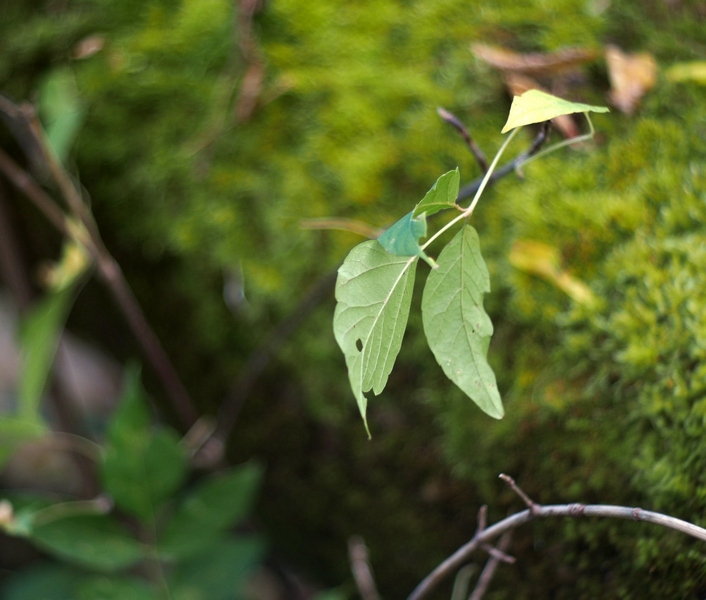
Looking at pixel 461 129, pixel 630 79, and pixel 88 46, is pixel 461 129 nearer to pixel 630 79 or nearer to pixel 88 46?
Result: pixel 630 79

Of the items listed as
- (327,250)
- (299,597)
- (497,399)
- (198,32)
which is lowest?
(299,597)

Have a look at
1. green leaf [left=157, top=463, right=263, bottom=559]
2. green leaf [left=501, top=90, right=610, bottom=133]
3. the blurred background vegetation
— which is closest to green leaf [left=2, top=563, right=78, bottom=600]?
the blurred background vegetation

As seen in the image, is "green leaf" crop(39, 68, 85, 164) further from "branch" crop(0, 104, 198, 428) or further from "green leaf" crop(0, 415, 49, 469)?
"green leaf" crop(0, 415, 49, 469)

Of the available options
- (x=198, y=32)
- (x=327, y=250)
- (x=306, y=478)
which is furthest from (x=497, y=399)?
(x=198, y=32)

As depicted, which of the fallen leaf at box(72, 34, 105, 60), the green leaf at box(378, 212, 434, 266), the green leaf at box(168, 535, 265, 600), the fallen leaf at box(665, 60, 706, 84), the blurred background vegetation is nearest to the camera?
the green leaf at box(378, 212, 434, 266)

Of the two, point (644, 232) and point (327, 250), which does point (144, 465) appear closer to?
point (327, 250)

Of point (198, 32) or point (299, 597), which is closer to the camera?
point (198, 32)
